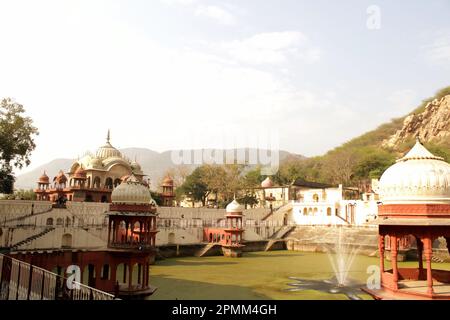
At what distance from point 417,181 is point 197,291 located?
12095mm

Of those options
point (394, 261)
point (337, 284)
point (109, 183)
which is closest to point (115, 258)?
point (394, 261)

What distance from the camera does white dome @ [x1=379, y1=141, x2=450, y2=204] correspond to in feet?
35.7

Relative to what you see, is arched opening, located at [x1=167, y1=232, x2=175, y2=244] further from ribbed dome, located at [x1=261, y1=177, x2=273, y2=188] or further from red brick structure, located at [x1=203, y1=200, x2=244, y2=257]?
ribbed dome, located at [x1=261, y1=177, x2=273, y2=188]

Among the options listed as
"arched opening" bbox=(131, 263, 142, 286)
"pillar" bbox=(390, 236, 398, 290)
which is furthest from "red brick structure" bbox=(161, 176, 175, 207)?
"pillar" bbox=(390, 236, 398, 290)

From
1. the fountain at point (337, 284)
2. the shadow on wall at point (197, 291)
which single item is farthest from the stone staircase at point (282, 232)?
the shadow on wall at point (197, 291)

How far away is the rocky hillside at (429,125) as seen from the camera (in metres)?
94.4

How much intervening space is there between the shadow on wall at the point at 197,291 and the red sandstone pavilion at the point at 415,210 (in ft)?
27.4

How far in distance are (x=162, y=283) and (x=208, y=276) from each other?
11.6 feet

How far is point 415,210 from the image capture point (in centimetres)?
1088

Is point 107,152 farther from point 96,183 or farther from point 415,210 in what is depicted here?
point 415,210

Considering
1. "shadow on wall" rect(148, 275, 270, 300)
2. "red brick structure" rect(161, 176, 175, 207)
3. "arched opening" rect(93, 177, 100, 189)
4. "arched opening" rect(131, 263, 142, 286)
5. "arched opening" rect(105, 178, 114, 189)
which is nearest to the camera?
"shadow on wall" rect(148, 275, 270, 300)

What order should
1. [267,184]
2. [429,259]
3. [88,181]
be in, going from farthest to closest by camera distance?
[267,184] < [88,181] < [429,259]

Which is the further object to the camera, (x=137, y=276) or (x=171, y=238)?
(x=171, y=238)
